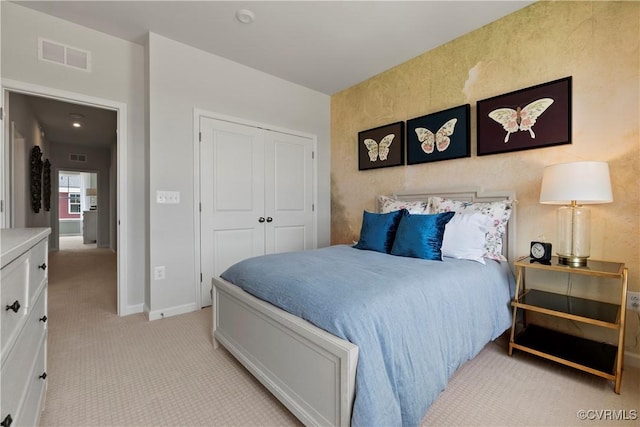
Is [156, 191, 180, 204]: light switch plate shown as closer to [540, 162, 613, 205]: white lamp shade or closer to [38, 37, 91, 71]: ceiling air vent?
[38, 37, 91, 71]: ceiling air vent

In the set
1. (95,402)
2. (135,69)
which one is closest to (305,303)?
(95,402)

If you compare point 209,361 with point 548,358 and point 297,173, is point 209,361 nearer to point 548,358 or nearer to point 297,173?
Result: point 548,358

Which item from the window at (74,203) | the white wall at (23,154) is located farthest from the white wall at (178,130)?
the window at (74,203)

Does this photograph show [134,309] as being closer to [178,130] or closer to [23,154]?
[178,130]

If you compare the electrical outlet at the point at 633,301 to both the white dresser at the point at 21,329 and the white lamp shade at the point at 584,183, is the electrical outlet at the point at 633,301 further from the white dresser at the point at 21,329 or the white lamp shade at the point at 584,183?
the white dresser at the point at 21,329

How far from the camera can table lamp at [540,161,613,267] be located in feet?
5.73

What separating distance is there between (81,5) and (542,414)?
13.3 feet

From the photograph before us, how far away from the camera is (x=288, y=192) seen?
3.70m

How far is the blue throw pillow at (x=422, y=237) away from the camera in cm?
209

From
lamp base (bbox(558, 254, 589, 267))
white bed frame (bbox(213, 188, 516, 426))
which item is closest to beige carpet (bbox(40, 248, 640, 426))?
white bed frame (bbox(213, 188, 516, 426))

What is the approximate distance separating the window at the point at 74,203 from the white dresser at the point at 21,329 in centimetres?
1229

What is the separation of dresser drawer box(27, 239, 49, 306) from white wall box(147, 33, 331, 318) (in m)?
1.29

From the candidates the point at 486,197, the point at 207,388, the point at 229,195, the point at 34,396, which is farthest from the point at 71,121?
the point at 486,197

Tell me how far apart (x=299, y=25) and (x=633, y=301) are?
10.4 ft
